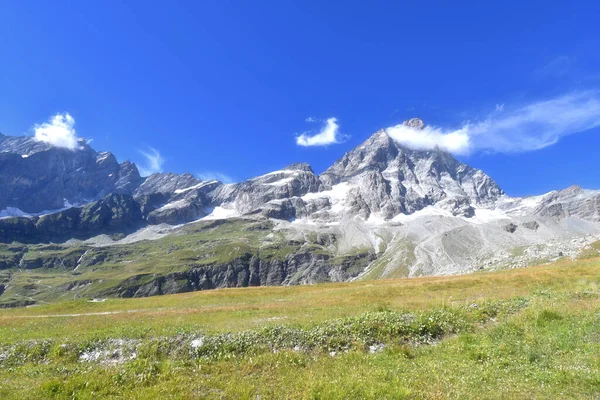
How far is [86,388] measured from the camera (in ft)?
53.2

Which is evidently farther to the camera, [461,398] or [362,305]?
[362,305]

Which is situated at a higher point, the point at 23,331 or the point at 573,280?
the point at 573,280

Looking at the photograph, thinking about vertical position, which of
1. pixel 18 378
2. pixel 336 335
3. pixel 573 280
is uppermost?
pixel 573 280

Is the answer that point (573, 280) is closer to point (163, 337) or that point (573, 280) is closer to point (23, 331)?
point (163, 337)

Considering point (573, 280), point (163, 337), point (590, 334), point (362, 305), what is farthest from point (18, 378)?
point (573, 280)

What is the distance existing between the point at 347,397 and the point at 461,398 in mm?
4185

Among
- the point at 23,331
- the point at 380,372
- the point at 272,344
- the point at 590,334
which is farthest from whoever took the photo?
the point at 23,331

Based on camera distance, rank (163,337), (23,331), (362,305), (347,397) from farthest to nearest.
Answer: (362,305), (23,331), (163,337), (347,397)

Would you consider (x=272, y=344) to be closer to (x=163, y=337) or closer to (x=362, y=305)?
(x=163, y=337)

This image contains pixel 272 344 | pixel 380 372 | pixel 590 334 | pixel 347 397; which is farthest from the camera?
pixel 272 344

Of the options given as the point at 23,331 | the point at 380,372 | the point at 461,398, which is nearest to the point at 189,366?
the point at 380,372

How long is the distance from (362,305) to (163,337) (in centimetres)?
2010

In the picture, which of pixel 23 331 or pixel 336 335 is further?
pixel 23 331

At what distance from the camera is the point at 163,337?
22.8 metres
